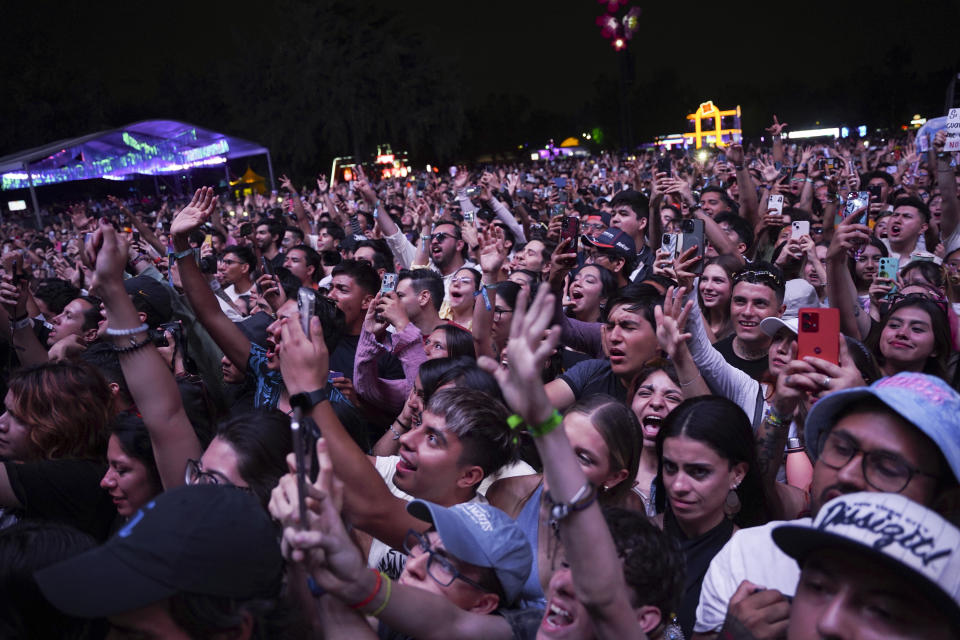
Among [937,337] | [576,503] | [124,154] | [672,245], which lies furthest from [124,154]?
[576,503]

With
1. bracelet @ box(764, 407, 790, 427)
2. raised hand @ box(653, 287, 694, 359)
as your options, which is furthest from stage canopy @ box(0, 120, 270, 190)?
bracelet @ box(764, 407, 790, 427)

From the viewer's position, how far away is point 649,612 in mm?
1911

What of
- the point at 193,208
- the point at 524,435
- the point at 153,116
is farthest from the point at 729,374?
the point at 153,116

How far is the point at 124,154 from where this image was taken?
2545 centimetres

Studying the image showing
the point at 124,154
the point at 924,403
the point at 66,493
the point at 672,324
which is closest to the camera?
the point at 924,403

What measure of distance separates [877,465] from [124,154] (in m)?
27.7

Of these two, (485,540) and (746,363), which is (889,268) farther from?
(485,540)

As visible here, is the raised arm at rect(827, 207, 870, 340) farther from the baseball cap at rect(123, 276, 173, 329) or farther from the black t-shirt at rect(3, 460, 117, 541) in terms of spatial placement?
the baseball cap at rect(123, 276, 173, 329)

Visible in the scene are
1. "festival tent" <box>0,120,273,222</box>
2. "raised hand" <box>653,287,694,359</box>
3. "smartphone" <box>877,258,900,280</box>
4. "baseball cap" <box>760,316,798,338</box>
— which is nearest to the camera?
"raised hand" <box>653,287,694,359</box>

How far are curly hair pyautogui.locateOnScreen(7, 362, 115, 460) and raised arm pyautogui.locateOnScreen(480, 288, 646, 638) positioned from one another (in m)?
2.15

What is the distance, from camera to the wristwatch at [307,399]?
6.81 ft

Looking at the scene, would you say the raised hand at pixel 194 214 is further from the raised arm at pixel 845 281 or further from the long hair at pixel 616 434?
the raised arm at pixel 845 281

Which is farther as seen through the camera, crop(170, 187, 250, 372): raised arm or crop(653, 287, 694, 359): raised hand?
crop(170, 187, 250, 372): raised arm

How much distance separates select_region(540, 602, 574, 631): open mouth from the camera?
1830 mm
